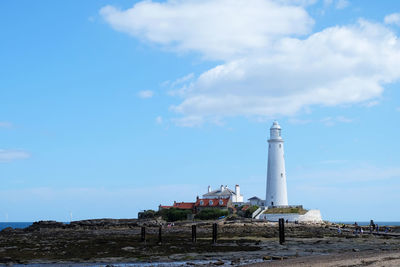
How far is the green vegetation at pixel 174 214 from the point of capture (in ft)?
259

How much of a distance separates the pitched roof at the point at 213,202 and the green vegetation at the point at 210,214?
587cm

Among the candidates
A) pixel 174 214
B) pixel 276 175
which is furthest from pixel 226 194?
pixel 276 175

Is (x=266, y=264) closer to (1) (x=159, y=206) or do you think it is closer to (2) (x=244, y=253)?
(2) (x=244, y=253)

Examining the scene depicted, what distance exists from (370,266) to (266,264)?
452cm

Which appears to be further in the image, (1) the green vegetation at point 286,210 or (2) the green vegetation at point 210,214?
(2) the green vegetation at point 210,214

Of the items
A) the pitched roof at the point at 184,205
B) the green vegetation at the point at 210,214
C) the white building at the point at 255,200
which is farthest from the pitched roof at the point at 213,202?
the white building at the point at 255,200

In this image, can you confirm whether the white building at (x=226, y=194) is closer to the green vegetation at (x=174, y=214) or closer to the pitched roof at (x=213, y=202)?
the pitched roof at (x=213, y=202)

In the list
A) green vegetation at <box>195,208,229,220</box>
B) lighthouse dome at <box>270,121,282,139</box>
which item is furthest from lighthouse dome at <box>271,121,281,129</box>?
green vegetation at <box>195,208,229,220</box>

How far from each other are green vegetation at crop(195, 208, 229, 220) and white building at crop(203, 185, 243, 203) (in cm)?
1033

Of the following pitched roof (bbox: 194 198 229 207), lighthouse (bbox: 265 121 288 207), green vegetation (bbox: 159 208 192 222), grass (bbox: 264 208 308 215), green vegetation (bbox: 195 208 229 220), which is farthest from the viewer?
pitched roof (bbox: 194 198 229 207)

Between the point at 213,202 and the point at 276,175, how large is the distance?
16316 millimetres

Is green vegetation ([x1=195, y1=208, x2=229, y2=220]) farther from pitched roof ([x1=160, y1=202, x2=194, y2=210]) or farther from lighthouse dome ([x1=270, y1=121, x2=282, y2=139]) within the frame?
lighthouse dome ([x1=270, y1=121, x2=282, y2=139])

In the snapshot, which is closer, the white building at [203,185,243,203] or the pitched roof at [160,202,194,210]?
the pitched roof at [160,202,194,210]

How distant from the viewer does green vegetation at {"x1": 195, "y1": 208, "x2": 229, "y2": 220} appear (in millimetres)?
74750
